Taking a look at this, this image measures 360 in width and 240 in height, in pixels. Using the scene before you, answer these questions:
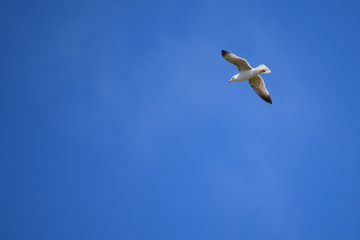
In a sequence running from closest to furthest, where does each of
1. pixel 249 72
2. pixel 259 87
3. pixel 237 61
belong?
pixel 237 61, pixel 249 72, pixel 259 87

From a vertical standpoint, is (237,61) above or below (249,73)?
above

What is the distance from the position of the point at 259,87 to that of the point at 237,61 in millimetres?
1899

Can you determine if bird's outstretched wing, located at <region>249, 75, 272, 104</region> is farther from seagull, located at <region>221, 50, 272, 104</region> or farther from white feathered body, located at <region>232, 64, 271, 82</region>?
white feathered body, located at <region>232, 64, 271, 82</region>

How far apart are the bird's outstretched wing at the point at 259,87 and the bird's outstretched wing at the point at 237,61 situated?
0.98 metres

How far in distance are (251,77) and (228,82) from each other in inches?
40.9

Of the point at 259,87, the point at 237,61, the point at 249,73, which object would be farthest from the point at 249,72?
the point at 259,87

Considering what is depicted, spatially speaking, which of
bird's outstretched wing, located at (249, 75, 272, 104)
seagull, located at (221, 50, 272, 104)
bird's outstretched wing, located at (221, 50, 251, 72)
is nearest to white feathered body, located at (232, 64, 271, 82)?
seagull, located at (221, 50, 272, 104)

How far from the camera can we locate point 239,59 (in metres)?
14.8

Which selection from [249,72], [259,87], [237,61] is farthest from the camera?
[259,87]

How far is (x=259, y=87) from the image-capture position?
16.1 metres

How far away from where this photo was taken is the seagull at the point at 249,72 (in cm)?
1476

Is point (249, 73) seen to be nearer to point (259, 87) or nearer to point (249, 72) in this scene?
point (249, 72)

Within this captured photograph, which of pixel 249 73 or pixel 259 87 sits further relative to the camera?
pixel 259 87

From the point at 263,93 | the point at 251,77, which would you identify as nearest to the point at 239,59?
the point at 251,77
